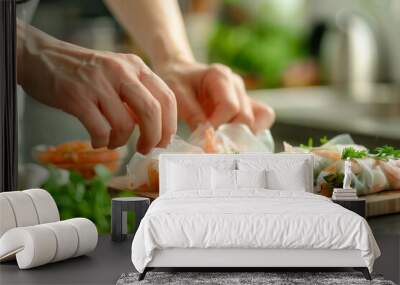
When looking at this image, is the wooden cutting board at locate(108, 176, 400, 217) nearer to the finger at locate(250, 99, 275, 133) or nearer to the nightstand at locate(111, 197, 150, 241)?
the nightstand at locate(111, 197, 150, 241)

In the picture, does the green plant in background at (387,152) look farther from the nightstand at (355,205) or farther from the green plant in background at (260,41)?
the green plant in background at (260,41)

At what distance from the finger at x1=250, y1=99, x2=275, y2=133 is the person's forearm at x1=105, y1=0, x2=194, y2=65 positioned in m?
0.73

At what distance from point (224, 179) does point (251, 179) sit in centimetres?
22

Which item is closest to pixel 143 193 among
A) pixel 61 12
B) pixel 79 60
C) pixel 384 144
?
pixel 79 60

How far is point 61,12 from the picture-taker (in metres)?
7.00

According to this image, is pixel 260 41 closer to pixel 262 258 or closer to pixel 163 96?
pixel 163 96

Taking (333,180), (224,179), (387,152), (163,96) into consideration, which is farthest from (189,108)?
(387,152)

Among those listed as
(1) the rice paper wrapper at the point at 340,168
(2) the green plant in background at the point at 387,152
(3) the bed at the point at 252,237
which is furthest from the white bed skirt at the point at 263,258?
(2) the green plant in background at the point at 387,152

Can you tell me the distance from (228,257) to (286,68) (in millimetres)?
2499

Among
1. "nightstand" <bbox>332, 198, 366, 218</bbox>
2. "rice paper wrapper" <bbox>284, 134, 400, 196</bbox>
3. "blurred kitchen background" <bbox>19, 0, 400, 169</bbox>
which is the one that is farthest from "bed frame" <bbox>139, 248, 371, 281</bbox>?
"blurred kitchen background" <bbox>19, 0, 400, 169</bbox>

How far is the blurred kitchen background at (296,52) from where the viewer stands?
6.93 m

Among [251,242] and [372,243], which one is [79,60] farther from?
[372,243]

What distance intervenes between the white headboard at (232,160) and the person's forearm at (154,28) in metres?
0.96

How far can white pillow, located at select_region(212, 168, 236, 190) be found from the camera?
622 centimetres
